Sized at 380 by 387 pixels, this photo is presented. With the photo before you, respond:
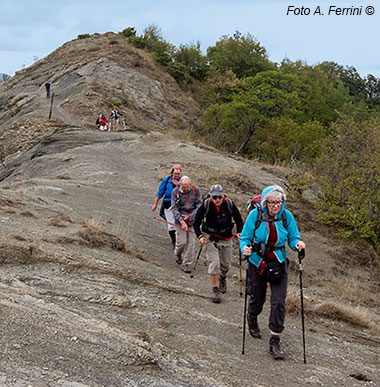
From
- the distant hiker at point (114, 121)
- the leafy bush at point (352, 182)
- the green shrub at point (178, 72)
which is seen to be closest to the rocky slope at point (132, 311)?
the leafy bush at point (352, 182)

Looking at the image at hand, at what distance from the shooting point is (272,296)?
5195mm

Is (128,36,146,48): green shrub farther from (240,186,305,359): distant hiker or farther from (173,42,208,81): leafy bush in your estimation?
(240,186,305,359): distant hiker

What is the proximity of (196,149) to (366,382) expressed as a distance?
2132 cm

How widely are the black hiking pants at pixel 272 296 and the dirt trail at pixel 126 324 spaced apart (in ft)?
1.27

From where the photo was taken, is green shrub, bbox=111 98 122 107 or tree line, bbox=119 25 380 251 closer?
tree line, bbox=119 25 380 251

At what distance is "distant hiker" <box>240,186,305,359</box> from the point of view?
512 cm

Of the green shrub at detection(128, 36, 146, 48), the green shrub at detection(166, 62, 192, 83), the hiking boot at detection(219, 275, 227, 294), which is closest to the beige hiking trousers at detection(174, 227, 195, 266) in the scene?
the hiking boot at detection(219, 275, 227, 294)

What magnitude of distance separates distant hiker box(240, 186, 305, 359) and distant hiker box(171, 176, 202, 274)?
10.7 feet

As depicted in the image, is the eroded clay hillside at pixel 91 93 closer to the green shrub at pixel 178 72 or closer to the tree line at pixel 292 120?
the green shrub at pixel 178 72

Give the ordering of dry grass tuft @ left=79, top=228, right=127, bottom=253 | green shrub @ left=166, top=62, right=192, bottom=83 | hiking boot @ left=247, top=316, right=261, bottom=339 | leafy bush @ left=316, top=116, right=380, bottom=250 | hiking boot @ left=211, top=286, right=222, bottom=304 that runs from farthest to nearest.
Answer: green shrub @ left=166, top=62, right=192, bottom=83
leafy bush @ left=316, top=116, right=380, bottom=250
dry grass tuft @ left=79, top=228, right=127, bottom=253
hiking boot @ left=211, top=286, right=222, bottom=304
hiking boot @ left=247, top=316, right=261, bottom=339

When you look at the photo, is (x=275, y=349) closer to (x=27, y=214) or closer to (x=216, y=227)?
(x=216, y=227)

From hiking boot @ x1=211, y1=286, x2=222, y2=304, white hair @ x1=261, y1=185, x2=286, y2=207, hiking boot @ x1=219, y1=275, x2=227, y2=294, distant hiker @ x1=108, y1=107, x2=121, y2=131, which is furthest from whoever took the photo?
distant hiker @ x1=108, y1=107, x2=121, y2=131

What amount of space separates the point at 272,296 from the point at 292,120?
111ft

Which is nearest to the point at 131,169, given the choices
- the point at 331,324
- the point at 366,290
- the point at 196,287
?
Answer: the point at 366,290
